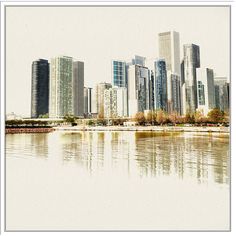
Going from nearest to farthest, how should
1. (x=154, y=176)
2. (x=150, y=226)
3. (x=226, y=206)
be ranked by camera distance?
(x=150, y=226) < (x=226, y=206) < (x=154, y=176)

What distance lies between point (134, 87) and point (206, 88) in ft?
3.34

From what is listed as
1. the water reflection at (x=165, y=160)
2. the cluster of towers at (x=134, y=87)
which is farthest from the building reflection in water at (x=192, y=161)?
the cluster of towers at (x=134, y=87)

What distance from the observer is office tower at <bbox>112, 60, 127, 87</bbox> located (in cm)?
344

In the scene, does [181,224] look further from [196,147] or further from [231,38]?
[196,147]

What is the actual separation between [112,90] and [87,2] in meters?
1.88

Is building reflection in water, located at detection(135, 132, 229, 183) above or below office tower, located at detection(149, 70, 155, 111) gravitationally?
below

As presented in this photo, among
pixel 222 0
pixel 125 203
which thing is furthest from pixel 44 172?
pixel 222 0

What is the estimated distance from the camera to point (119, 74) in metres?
3.71

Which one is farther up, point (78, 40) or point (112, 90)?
point (78, 40)

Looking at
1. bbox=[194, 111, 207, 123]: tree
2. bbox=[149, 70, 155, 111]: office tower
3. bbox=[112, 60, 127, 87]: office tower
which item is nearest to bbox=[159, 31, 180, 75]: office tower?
bbox=[149, 70, 155, 111]: office tower

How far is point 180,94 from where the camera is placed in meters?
3.86

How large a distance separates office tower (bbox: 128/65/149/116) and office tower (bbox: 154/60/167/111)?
15 cm

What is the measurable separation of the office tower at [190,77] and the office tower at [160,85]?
0.84 ft

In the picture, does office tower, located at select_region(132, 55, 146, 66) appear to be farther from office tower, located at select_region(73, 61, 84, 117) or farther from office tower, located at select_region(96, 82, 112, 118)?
office tower, located at select_region(73, 61, 84, 117)
